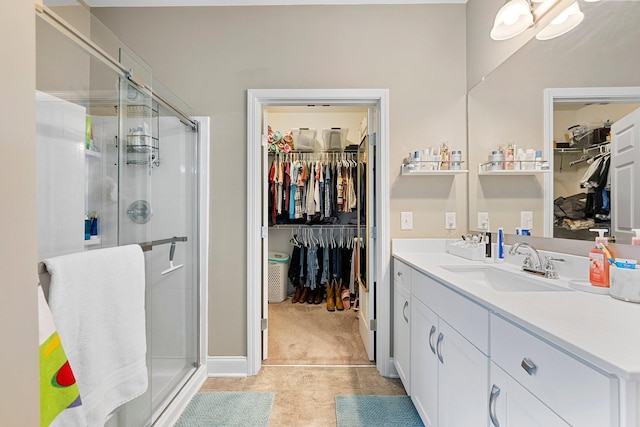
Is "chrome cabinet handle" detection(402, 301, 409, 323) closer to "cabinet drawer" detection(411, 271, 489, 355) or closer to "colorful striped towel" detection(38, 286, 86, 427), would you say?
"cabinet drawer" detection(411, 271, 489, 355)

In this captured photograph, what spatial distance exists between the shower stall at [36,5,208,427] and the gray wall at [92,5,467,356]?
0.58 ft

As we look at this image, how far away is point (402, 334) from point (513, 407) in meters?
1.04

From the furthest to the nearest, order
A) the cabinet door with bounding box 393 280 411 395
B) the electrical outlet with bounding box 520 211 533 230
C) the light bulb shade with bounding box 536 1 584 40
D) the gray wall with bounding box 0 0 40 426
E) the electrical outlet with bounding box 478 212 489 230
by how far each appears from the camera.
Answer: the electrical outlet with bounding box 478 212 489 230 → the cabinet door with bounding box 393 280 411 395 → the electrical outlet with bounding box 520 211 533 230 → the light bulb shade with bounding box 536 1 584 40 → the gray wall with bounding box 0 0 40 426

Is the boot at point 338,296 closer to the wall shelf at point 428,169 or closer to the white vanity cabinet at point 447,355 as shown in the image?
the white vanity cabinet at point 447,355

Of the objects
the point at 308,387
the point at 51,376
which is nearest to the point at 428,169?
the point at 308,387

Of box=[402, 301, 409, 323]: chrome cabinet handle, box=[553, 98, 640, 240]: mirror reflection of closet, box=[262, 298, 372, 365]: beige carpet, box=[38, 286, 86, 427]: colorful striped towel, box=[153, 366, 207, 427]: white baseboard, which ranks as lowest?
box=[262, 298, 372, 365]: beige carpet

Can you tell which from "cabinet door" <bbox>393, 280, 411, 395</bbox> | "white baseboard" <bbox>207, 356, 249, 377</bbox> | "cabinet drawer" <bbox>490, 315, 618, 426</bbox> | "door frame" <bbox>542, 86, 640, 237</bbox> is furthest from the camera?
"white baseboard" <bbox>207, 356, 249, 377</bbox>

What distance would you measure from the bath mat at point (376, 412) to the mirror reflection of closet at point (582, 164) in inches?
48.5

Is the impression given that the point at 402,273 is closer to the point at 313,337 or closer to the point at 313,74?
the point at 313,337

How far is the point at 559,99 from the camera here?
135 cm

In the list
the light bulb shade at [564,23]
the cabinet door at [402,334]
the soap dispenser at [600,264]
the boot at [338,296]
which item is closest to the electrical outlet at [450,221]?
the cabinet door at [402,334]

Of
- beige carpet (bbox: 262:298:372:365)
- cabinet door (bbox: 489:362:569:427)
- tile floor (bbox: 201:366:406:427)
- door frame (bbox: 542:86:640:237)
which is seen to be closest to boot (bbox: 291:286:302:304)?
beige carpet (bbox: 262:298:372:365)

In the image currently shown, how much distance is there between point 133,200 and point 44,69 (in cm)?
56

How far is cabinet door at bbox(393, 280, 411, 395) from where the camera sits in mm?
1684
